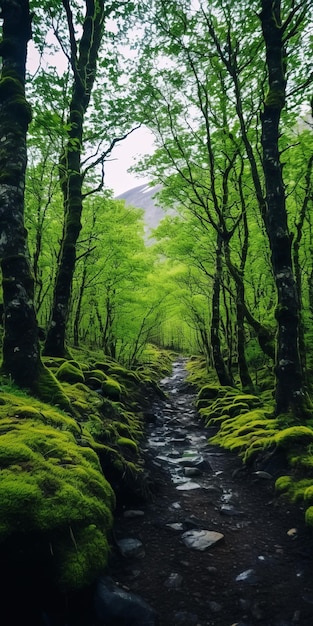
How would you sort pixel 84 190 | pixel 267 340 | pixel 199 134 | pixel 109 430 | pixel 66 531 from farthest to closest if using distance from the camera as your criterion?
pixel 84 190 → pixel 199 134 → pixel 267 340 → pixel 109 430 → pixel 66 531

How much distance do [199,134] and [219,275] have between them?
638 centimetres

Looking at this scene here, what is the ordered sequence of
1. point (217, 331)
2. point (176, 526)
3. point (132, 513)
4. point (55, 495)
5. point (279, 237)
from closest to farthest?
point (55, 495) → point (176, 526) → point (132, 513) → point (279, 237) → point (217, 331)

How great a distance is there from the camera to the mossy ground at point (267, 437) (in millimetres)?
6387

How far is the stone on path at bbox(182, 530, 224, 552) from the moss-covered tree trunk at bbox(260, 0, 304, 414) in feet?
15.3

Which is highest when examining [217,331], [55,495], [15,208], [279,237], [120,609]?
[279,237]

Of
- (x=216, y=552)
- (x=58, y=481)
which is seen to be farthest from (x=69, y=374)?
(x=216, y=552)

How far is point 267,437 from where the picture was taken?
330 inches

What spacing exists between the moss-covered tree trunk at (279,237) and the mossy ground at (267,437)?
0.82m

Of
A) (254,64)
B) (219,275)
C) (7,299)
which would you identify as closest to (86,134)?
(254,64)

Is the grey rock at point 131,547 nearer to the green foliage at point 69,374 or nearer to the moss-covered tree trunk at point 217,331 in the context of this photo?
the green foliage at point 69,374

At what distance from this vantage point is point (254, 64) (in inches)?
497

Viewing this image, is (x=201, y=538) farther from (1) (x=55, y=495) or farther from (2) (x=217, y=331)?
(2) (x=217, y=331)

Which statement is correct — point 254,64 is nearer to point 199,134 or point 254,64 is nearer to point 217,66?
point 217,66

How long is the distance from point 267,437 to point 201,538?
3.81 metres
